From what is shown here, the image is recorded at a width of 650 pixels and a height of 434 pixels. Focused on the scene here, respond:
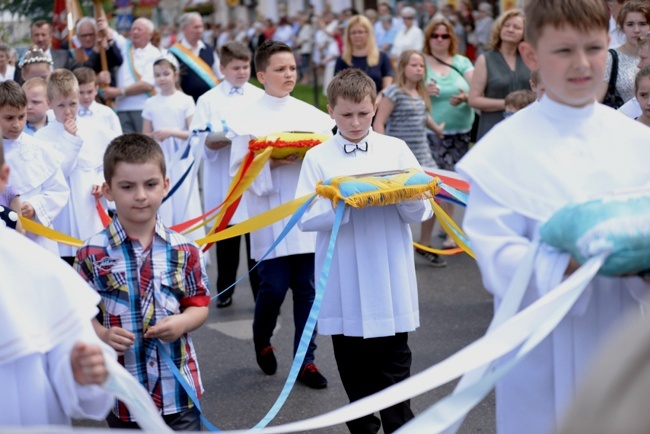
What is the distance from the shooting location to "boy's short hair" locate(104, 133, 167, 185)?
12.8ft

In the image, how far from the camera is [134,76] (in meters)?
11.6

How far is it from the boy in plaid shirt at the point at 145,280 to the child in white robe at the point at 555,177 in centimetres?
118

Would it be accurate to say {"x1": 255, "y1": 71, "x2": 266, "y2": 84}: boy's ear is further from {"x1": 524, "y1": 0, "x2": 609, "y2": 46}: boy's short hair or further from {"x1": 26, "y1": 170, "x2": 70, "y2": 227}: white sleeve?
{"x1": 524, "y1": 0, "x2": 609, "y2": 46}: boy's short hair

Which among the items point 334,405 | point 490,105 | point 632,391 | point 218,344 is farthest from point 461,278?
point 632,391

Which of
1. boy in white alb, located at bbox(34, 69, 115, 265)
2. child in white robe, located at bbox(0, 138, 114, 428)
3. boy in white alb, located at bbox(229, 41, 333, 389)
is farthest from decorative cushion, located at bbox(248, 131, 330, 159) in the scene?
child in white robe, located at bbox(0, 138, 114, 428)

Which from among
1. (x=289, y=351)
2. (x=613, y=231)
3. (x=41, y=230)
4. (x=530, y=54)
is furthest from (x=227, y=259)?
(x=613, y=231)

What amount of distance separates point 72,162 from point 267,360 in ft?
6.27

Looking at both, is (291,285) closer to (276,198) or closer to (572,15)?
(276,198)

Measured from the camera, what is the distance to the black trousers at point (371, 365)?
190 inches

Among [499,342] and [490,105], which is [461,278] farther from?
[499,342]

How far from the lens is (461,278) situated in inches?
339

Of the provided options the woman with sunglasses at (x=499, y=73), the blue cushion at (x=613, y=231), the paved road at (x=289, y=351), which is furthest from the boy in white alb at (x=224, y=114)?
the blue cushion at (x=613, y=231)

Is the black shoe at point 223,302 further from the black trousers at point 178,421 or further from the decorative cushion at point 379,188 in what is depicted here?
the black trousers at point 178,421

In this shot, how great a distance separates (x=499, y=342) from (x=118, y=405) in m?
1.57
